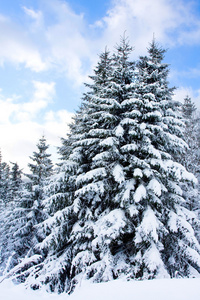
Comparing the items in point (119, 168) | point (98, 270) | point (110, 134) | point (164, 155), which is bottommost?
point (98, 270)

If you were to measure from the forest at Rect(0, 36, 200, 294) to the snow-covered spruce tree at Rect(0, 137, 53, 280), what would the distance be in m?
0.11

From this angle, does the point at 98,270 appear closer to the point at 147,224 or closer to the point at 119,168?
the point at 147,224

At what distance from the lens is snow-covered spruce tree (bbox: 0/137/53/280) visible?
12.6 m

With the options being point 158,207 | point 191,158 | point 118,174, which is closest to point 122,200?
point 118,174

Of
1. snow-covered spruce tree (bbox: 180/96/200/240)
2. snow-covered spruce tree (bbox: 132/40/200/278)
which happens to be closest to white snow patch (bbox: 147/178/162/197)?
snow-covered spruce tree (bbox: 132/40/200/278)

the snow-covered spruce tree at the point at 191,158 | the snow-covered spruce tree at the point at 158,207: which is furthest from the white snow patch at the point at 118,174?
the snow-covered spruce tree at the point at 191,158

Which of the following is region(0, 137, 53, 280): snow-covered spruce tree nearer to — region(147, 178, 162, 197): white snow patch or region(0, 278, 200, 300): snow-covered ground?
region(147, 178, 162, 197): white snow patch

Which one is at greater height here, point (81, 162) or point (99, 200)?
point (81, 162)

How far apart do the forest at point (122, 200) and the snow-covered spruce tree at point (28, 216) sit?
11 cm

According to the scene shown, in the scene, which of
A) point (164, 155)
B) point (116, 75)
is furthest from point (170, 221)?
point (116, 75)

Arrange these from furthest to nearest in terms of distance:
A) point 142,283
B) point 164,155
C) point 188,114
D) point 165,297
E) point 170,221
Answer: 1. point 188,114
2. point 164,155
3. point 170,221
4. point 142,283
5. point 165,297

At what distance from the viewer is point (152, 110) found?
9602 mm

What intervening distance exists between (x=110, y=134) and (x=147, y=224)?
183 inches

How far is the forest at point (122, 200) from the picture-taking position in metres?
7.36
